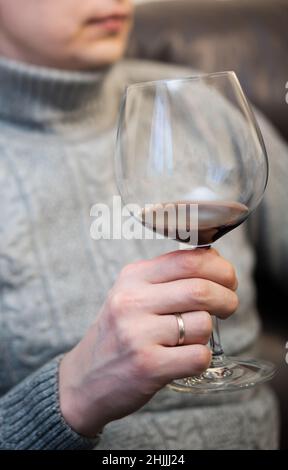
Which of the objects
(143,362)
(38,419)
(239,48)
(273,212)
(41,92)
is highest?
(239,48)

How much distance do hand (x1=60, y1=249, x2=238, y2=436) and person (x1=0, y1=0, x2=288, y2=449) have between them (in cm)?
5

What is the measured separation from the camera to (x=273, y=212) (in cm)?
134

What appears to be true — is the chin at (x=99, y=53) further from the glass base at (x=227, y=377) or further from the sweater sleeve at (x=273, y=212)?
the glass base at (x=227, y=377)

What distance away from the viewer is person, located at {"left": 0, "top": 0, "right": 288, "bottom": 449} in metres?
0.88

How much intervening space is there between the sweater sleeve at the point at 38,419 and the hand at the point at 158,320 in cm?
10

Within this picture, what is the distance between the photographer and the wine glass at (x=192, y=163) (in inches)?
27.4

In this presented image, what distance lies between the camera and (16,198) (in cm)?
109

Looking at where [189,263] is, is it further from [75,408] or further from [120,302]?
[75,408]

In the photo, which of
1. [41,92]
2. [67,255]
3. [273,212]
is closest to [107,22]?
[41,92]

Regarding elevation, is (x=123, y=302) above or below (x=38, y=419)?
above

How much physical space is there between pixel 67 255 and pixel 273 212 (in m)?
0.43

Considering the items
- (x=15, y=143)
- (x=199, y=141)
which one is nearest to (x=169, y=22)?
(x=15, y=143)

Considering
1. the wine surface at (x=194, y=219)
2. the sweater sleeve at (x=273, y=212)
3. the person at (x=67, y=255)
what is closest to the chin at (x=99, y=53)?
the person at (x=67, y=255)

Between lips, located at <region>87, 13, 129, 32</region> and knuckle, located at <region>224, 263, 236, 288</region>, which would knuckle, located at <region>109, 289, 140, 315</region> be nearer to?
knuckle, located at <region>224, 263, 236, 288</region>
